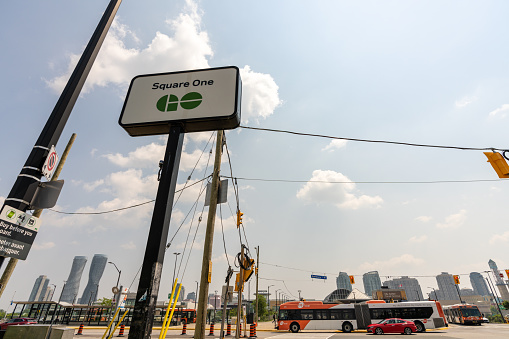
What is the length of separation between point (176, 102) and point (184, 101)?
134mm

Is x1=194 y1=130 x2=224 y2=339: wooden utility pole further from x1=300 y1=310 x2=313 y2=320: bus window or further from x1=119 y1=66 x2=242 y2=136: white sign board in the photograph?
x1=300 y1=310 x2=313 y2=320: bus window

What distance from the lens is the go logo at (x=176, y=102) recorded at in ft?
13.2

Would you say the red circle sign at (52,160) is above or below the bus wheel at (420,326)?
above

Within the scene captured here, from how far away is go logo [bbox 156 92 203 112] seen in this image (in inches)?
158

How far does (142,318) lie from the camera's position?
2.78 meters

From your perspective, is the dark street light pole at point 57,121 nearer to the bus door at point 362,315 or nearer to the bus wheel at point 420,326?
the bus door at point 362,315

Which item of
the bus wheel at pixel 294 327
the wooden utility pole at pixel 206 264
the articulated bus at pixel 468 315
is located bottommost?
the bus wheel at pixel 294 327

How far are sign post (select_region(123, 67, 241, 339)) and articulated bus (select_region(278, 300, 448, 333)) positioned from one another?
98.4 ft

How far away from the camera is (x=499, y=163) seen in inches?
314

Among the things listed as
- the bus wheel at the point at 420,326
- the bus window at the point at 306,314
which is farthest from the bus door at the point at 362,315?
the bus window at the point at 306,314

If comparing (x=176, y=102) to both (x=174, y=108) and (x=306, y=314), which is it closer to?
(x=174, y=108)

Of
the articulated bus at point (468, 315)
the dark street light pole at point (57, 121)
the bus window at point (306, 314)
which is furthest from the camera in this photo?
the articulated bus at point (468, 315)

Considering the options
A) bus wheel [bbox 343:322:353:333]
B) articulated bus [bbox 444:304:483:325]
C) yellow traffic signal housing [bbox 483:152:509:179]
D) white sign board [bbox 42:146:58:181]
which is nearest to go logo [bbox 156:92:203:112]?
white sign board [bbox 42:146:58:181]

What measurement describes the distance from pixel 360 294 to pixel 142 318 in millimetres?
77932
